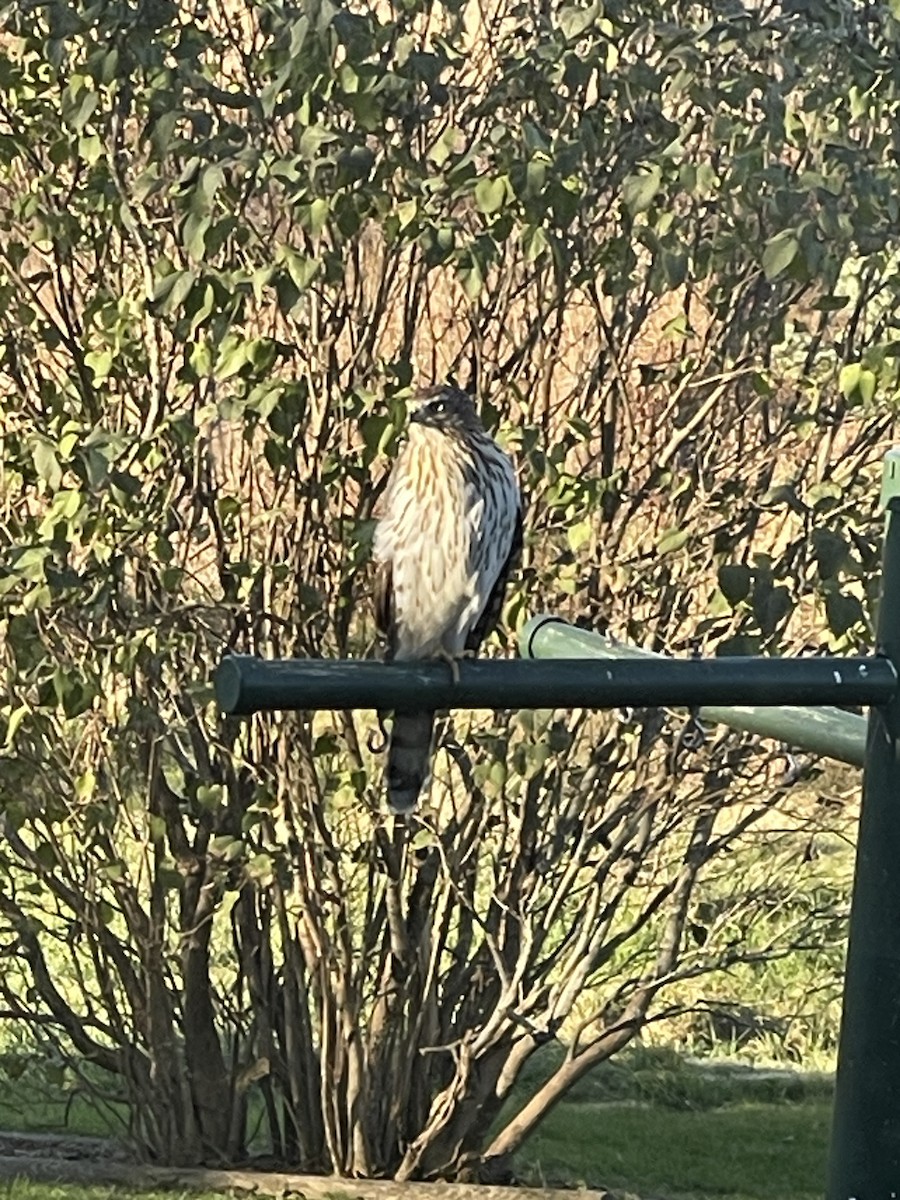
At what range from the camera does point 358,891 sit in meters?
6.78

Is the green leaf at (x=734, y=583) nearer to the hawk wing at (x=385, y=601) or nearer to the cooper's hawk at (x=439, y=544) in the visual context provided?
the cooper's hawk at (x=439, y=544)

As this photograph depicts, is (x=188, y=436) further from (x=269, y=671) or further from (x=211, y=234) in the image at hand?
(x=269, y=671)

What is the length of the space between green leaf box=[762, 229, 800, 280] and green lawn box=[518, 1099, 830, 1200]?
3.15 m

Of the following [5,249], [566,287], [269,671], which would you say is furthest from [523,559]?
[269,671]

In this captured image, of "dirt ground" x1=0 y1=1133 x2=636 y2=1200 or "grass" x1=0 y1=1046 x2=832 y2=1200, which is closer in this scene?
"dirt ground" x1=0 y1=1133 x2=636 y2=1200

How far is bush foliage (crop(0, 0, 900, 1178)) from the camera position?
517 cm

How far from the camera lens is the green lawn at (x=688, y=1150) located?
7.01 metres

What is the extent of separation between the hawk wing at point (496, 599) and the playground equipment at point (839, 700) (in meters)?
2.37

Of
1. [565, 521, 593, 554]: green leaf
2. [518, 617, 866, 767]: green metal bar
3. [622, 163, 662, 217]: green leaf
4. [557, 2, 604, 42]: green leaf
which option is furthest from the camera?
[565, 521, 593, 554]: green leaf

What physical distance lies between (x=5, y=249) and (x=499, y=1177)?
2.88m

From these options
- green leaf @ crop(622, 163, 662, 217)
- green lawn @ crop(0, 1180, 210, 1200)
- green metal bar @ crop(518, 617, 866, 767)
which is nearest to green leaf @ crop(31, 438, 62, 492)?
green leaf @ crop(622, 163, 662, 217)

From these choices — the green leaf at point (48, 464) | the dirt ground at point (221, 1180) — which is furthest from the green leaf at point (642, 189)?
the dirt ground at point (221, 1180)

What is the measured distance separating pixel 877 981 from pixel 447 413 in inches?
99.6

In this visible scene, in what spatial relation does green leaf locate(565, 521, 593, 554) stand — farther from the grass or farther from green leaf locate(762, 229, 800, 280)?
the grass
